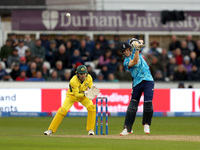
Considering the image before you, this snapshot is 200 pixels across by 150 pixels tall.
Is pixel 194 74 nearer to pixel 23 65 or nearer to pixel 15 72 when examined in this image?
pixel 23 65

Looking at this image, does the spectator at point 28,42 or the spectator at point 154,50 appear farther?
the spectator at point 154,50

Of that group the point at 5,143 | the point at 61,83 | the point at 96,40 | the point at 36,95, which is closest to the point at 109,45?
the point at 96,40

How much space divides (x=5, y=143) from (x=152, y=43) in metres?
15.7

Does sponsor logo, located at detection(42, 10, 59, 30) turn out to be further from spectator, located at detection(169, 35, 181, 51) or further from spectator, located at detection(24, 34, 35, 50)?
spectator, located at detection(169, 35, 181, 51)

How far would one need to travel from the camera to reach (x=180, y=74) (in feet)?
80.5

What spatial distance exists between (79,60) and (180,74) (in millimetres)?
4650

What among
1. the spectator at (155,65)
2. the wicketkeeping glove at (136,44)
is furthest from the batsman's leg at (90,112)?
the spectator at (155,65)

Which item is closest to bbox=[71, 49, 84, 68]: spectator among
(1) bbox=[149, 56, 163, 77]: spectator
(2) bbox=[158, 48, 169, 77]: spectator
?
(1) bbox=[149, 56, 163, 77]: spectator

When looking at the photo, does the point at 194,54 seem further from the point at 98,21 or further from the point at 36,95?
the point at 36,95

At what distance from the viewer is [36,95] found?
22312mm

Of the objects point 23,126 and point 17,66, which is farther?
point 17,66

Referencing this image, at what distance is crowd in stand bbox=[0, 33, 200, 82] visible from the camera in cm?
2388

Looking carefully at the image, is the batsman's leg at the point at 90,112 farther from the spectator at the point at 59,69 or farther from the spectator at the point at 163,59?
the spectator at the point at 163,59

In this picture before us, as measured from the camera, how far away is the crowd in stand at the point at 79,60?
2388cm
